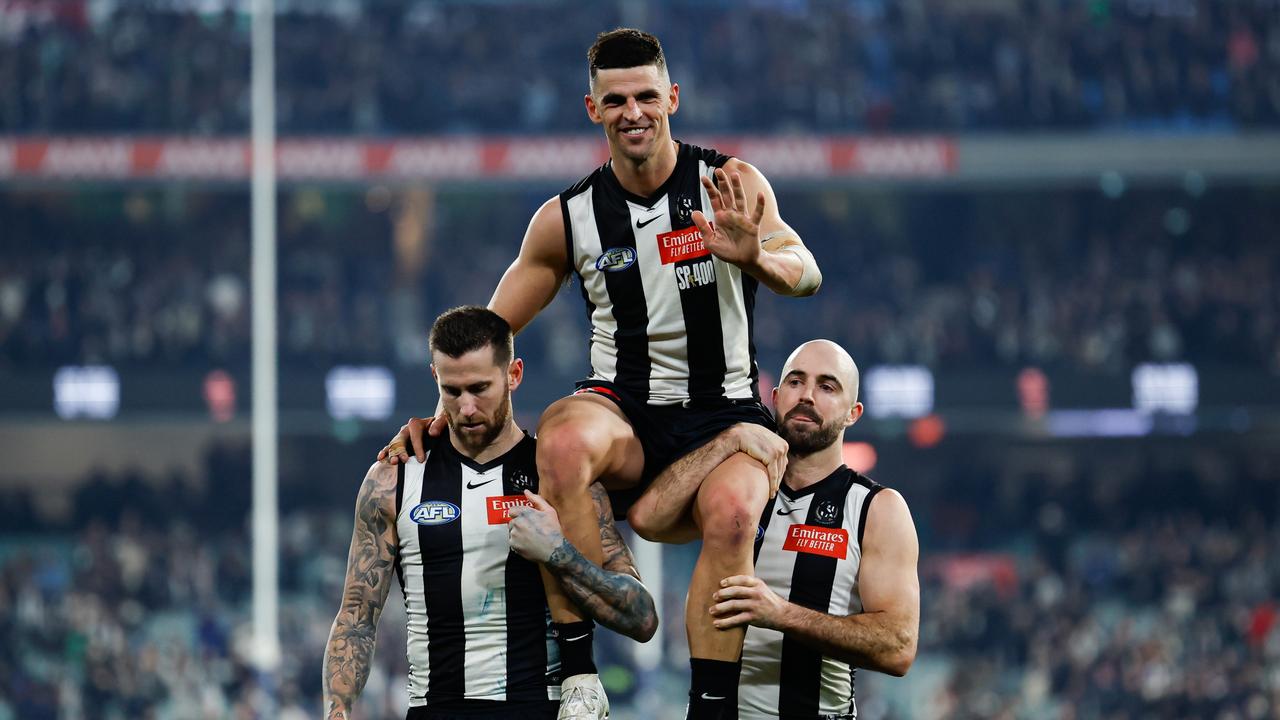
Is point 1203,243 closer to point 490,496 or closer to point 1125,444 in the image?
point 1125,444

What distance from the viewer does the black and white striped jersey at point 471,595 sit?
16.3 ft

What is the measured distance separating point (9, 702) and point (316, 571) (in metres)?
4.33

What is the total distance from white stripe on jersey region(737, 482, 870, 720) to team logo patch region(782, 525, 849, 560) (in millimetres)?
19

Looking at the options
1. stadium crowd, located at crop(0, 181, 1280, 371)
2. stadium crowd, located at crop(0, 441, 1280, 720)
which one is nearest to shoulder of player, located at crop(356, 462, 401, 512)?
stadium crowd, located at crop(0, 441, 1280, 720)

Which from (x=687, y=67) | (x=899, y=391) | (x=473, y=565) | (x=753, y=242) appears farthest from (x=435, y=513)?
(x=687, y=67)

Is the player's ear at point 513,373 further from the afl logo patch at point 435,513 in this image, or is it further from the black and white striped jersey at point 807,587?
the black and white striped jersey at point 807,587

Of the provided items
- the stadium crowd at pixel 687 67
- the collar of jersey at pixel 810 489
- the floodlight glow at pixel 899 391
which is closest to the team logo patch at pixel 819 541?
the collar of jersey at pixel 810 489

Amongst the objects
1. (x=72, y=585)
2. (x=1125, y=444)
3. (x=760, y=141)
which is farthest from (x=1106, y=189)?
(x=72, y=585)

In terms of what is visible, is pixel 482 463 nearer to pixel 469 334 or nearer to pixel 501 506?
pixel 501 506

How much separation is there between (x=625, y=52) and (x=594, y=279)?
0.78 meters

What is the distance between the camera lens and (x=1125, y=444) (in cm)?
2394

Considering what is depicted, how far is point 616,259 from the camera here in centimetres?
515

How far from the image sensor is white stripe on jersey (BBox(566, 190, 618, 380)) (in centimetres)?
519

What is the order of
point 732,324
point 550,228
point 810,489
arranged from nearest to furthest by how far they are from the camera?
point 732,324, point 550,228, point 810,489
